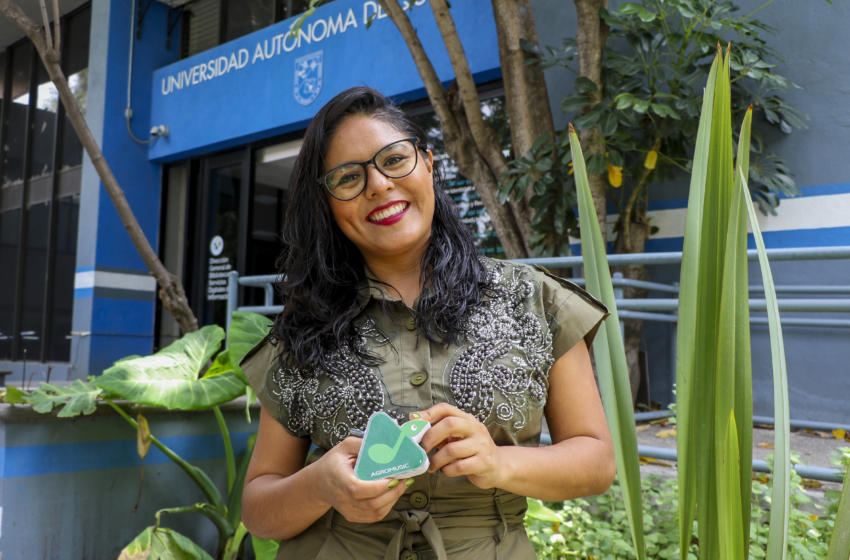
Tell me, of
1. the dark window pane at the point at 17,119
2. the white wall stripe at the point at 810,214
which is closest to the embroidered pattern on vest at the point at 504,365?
the white wall stripe at the point at 810,214

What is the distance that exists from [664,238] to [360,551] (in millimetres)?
3336

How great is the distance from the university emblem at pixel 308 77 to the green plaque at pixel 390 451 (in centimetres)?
518

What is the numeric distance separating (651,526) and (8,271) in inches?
381

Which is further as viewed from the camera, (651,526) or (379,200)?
(651,526)

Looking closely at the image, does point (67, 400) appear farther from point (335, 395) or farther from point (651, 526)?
point (651, 526)

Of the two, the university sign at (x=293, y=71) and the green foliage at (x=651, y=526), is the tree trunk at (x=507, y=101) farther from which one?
the green foliage at (x=651, y=526)

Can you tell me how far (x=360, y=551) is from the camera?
43.5 inches

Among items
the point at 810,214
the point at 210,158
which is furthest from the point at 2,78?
the point at 810,214

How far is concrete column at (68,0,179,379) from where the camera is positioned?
695 centimetres

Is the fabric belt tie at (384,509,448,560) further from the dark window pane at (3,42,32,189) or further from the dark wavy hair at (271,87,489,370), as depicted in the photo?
the dark window pane at (3,42,32,189)

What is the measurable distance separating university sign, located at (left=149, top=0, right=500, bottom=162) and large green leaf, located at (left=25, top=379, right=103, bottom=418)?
301 centimetres

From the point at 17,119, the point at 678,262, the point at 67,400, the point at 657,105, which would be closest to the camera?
the point at 678,262

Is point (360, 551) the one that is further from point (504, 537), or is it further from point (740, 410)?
point (740, 410)

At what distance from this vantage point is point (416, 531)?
3.51ft
